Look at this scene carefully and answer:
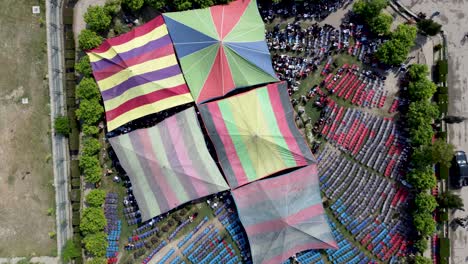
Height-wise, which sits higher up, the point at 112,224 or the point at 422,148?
the point at 422,148

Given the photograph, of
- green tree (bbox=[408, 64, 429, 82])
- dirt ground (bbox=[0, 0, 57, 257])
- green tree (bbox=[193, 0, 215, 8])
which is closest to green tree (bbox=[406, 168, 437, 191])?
green tree (bbox=[408, 64, 429, 82])

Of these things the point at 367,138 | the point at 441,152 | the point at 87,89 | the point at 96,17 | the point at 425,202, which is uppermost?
the point at 96,17

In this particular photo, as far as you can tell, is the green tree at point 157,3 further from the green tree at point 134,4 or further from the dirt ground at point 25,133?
the dirt ground at point 25,133

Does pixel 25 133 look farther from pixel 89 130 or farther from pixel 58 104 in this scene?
pixel 89 130

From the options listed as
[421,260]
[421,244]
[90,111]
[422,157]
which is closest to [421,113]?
[422,157]

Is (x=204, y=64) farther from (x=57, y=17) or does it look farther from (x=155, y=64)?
(x=57, y=17)

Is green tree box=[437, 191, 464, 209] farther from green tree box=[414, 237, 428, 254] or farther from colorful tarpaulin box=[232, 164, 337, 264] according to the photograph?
colorful tarpaulin box=[232, 164, 337, 264]
